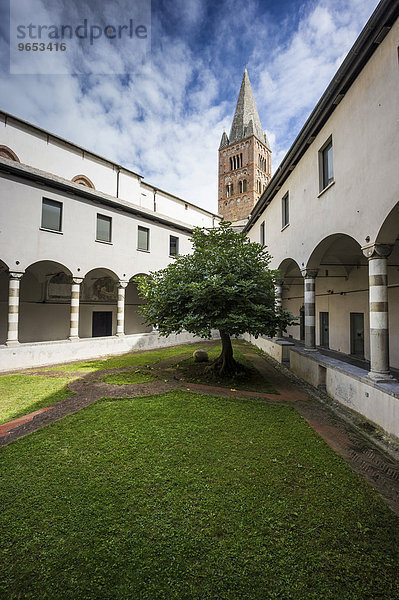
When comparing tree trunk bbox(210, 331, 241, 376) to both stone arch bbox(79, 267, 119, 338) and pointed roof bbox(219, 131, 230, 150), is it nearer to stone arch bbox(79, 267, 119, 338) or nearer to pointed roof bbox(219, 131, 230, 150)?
stone arch bbox(79, 267, 119, 338)

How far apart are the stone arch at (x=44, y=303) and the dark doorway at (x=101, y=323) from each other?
188 cm

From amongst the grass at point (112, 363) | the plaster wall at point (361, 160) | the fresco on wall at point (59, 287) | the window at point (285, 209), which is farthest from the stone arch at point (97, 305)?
the plaster wall at point (361, 160)

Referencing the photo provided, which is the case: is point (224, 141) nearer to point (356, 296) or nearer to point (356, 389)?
point (356, 296)

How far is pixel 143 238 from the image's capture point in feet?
59.0

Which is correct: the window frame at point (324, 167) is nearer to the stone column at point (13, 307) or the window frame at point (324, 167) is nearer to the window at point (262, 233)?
the window at point (262, 233)

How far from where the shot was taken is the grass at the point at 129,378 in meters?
9.29

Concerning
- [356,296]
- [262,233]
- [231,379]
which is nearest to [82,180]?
[262,233]

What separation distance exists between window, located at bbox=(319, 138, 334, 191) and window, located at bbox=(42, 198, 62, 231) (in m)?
11.6

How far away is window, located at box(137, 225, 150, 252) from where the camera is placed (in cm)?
1775

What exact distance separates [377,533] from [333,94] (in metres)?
9.27

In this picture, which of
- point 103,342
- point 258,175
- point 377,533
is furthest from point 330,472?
point 258,175

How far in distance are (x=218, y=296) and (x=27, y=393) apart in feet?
20.2

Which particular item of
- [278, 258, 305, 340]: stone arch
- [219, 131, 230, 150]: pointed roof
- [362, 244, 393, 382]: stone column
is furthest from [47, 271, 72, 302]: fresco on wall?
[219, 131, 230, 150]: pointed roof

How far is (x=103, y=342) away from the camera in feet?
48.7
